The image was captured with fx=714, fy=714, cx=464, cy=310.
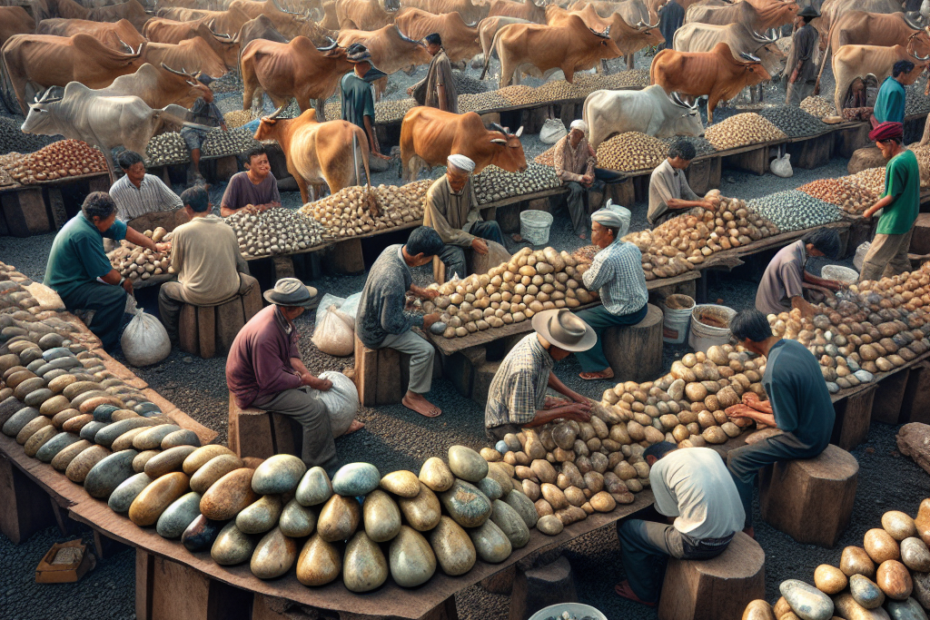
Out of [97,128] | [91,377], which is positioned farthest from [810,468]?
[97,128]

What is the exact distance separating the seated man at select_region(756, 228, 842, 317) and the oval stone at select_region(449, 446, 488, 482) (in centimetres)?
362

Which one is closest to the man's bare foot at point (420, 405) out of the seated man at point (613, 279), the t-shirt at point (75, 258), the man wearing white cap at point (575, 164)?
the seated man at point (613, 279)

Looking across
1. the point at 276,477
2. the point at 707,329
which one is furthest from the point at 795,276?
the point at 276,477

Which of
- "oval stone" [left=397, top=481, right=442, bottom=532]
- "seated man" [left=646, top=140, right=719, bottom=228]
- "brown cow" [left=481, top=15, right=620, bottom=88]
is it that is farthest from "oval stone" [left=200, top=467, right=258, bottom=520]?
"brown cow" [left=481, top=15, right=620, bottom=88]

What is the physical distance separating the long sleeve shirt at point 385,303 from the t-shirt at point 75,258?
96.3 inches

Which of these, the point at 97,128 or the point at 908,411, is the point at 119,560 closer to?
the point at 908,411

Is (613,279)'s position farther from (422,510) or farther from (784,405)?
(422,510)

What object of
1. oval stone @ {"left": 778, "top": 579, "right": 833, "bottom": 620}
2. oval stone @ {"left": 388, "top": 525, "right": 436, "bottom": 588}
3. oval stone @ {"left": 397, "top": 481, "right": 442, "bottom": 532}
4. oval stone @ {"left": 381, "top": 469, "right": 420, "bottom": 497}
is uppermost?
oval stone @ {"left": 381, "top": 469, "right": 420, "bottom": 497}

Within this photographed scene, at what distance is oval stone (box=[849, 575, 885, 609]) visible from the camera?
3270mm

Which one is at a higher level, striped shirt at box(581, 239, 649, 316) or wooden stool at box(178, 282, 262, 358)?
striped shirt at box(581, 239, 649, 316)

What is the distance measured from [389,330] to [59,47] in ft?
38.5

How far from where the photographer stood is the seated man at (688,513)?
A: 374 centimetres

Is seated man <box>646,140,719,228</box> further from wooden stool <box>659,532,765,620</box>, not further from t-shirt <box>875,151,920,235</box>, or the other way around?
wooden stool <box>659,532,765,620</box>

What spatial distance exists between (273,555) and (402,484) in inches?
26.7
